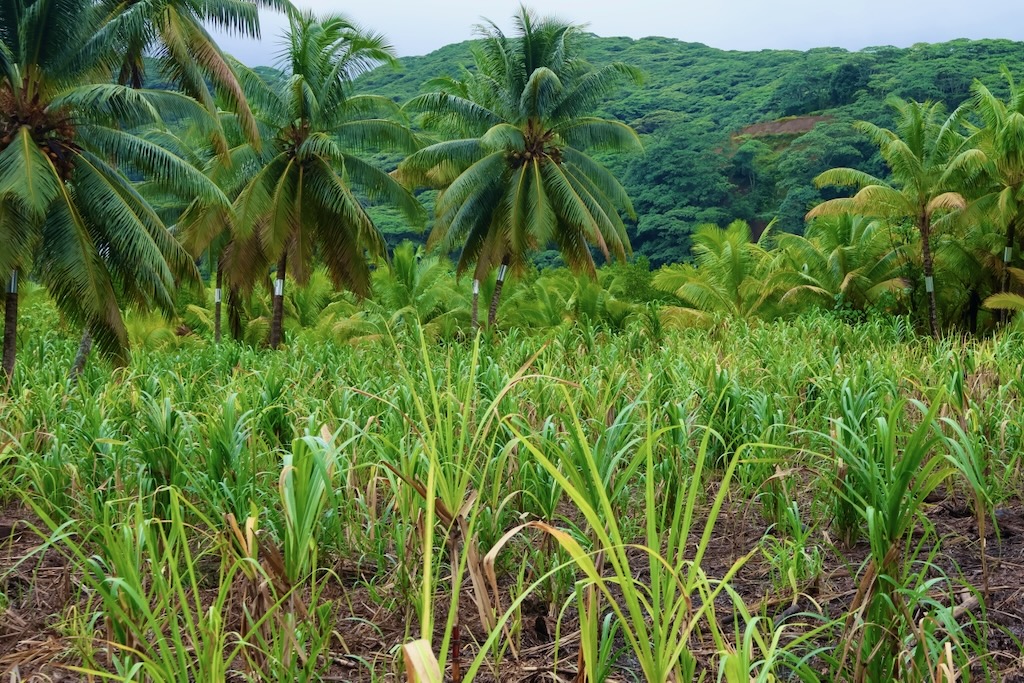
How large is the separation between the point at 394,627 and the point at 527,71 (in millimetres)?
20146

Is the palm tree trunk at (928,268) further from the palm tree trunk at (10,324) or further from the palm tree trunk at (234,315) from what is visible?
the palm tree trunk at (10,324)

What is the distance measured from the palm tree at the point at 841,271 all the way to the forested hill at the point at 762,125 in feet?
63.8

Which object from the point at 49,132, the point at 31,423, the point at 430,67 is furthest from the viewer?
the point at 430,67

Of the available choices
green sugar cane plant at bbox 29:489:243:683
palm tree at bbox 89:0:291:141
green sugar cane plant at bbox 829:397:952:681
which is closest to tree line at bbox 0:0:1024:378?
palm tree at bbox 89:0:291:141

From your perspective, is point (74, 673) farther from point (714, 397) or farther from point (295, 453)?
point (714, 397)

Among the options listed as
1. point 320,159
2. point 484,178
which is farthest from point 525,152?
point 320,159

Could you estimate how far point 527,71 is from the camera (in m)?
21.1

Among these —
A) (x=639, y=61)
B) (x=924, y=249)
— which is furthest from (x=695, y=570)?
(x=639, y=61)

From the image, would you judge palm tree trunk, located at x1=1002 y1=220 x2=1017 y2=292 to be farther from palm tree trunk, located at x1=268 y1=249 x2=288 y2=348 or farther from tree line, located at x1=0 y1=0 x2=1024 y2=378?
palm tree trunk, located at x1=268 y1=249 x2=288 y2=348

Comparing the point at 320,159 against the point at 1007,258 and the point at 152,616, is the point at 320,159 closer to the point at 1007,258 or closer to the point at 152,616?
the point at 1007,258

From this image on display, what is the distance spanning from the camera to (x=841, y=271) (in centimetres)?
2253

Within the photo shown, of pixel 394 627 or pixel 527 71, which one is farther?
pixel 527 71

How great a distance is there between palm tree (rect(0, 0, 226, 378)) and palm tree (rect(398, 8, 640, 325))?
834cm

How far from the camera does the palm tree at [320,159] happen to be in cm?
1905
